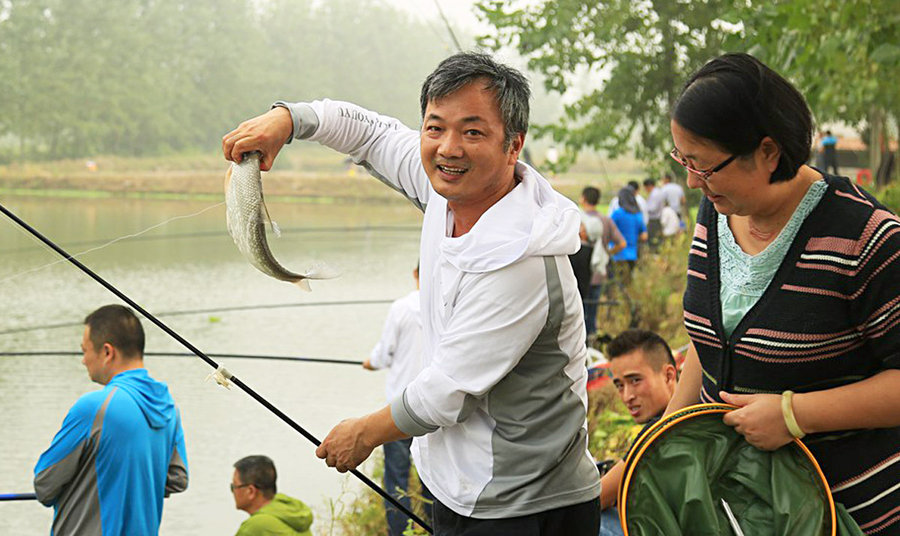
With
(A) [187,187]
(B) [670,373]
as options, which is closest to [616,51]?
(B) [670,373]

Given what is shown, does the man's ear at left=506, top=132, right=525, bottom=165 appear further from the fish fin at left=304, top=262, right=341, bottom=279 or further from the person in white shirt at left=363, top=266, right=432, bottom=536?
the person in white shirt at left=363, top=266, right=432, bottom=536

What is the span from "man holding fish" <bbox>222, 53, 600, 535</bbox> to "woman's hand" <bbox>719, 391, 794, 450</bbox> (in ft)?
1.12

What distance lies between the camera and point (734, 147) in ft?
5.79

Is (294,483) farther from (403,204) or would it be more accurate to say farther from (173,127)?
(173,127)

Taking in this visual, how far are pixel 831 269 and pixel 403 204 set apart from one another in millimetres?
29792

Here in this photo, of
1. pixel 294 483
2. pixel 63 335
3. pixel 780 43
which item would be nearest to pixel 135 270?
pixel 63 335

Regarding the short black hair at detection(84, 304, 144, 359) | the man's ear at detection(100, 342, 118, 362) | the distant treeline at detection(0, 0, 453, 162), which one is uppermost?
the distant treeline at detection(0, 0, 453, 162)

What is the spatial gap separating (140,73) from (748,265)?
120ft

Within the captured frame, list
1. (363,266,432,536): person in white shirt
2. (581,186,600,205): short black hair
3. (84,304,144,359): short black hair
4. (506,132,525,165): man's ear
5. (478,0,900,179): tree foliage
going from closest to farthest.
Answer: (506,132,525,165): man's ear, (84,304,144,359): short black hair, (363,266,432,536): person in white shirt, (581,186,600,205): short black hair, (478,0,900,179): tree foliage

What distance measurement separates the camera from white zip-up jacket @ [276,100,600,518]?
1964 mm

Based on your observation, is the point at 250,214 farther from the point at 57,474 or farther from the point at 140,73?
the point at 140,73

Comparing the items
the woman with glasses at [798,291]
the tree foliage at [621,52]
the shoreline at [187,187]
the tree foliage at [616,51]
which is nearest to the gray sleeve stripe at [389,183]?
the woman with glasses at [798,291]

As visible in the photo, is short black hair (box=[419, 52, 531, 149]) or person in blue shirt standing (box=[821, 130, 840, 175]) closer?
short black hair (box=[419, 52, 531, 149])

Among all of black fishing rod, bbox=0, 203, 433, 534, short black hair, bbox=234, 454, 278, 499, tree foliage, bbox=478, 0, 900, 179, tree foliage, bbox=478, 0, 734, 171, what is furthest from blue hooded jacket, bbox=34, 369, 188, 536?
tree foliage, bbox=478, 0, 734, 171
